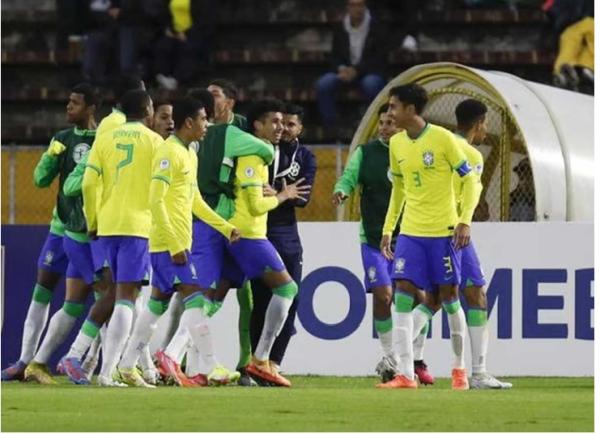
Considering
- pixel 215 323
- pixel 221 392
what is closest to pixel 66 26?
pixel 215 323

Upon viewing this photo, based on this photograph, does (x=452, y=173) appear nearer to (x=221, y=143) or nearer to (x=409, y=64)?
(x=221, y=143)

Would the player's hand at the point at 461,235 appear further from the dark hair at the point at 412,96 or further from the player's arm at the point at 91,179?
the player's arm at the point at 91,179

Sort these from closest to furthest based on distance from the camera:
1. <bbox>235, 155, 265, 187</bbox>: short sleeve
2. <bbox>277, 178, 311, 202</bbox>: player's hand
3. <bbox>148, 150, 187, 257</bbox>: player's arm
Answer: <bbox>148, 150, 187, 257</bbox>: player's arm
<bbox>235, 155, 265, 187</bbox>: short sleeve
<bbox>277, 178, 311, 202</bbox>: player's hand

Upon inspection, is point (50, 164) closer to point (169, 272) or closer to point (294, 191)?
point (169, 272)

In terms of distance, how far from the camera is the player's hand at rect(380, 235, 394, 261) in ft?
44.4

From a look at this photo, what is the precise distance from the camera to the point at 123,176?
12969 mm

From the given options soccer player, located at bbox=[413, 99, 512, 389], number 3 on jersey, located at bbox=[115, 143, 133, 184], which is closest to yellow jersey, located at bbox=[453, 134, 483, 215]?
soccer player, located at bbox=[413, 99, 512, 389]

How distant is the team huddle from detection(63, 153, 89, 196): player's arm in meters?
0.01

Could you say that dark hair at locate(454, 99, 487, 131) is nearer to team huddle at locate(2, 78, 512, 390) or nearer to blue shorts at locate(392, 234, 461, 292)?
team huddle at locate(2, 78, 512, 390)

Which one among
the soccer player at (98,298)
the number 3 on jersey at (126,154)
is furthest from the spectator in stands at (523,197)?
the number 3 on jersey at (126,154)

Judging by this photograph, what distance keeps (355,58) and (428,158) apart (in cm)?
979

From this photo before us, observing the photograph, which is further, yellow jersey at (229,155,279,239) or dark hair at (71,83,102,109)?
dark hair at (71,83,102,109)

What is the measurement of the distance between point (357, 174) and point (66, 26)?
1059cm

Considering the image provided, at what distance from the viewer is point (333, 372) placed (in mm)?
15562
